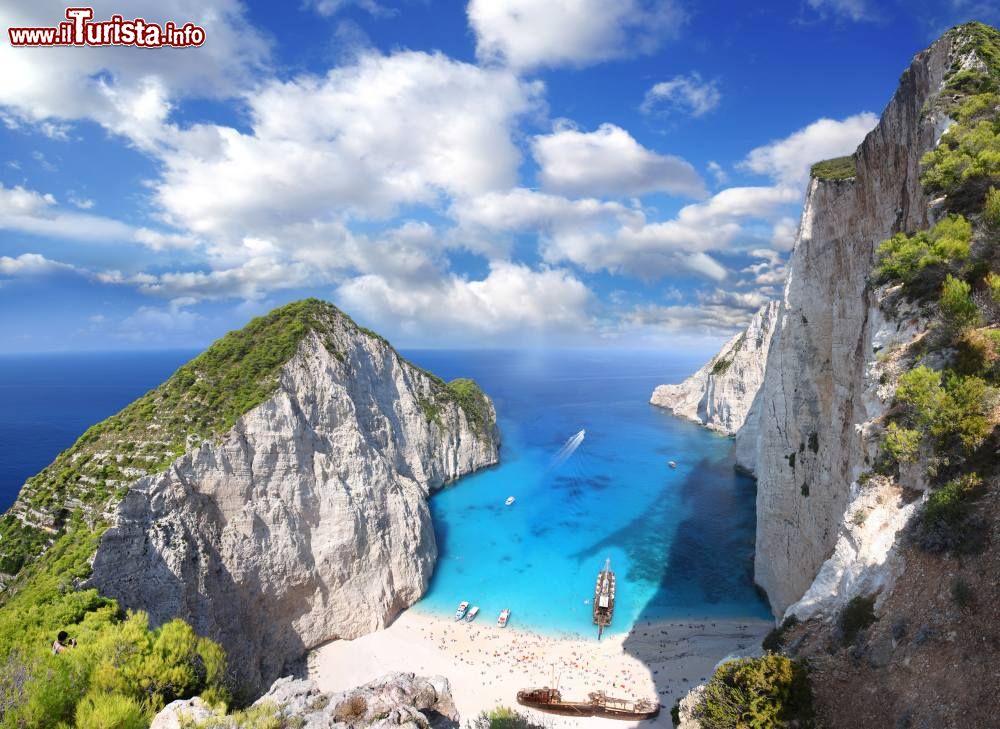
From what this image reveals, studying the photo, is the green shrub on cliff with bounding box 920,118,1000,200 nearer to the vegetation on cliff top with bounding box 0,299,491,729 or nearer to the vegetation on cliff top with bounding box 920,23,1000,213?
the vegetation on cliff top with bounding box 920,23,1000,213

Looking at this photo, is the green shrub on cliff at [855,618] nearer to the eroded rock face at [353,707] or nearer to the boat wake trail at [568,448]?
the eroded rock face at [353,707]

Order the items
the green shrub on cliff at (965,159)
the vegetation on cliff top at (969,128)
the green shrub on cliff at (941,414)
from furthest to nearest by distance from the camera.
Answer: the vegetation on cliff top at (969,128) < the green shrub on cliff at (965,159) < the green shrub on cliff at (941,414)

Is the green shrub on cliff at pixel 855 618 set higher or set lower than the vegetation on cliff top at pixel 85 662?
higher

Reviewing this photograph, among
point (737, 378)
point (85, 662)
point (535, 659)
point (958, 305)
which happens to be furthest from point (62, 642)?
point (737, 378)

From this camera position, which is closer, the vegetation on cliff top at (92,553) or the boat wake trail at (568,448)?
the vegetation on cliff top at (92,553)

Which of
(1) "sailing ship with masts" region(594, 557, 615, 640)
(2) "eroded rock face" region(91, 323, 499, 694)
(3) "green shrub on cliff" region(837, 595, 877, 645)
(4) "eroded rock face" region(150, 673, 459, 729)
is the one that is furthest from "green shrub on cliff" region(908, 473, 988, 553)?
(1) "sailing ship with masts" region(594, 557, 615, 640)

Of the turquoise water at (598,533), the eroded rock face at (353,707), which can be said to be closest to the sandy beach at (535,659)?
the turquoise water at (598,533)
